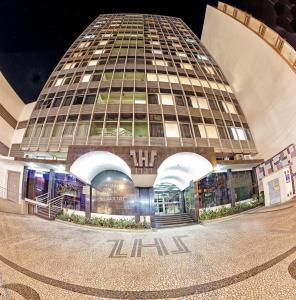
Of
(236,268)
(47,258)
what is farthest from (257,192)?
(47,258)

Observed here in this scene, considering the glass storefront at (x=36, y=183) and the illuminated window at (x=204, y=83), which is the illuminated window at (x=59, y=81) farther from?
the illuminated window at (x=204, y=83)

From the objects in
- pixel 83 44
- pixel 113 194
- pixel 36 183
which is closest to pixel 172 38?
pixel 83 44

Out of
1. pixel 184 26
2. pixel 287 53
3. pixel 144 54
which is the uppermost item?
pixel 184 26

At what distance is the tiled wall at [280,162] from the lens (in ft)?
48.0

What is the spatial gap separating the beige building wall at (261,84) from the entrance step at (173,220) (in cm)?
954

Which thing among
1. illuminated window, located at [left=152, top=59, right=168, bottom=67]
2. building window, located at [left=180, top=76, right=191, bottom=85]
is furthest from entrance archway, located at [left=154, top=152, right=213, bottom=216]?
illuminated window, located at [left=152, top=59, right=168, bottom=67]

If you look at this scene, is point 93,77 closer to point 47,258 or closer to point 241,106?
point 241,106

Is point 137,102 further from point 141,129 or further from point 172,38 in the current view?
point 172,38

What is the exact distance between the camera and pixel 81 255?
5094 millimetres

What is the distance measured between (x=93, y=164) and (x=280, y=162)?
14992mm

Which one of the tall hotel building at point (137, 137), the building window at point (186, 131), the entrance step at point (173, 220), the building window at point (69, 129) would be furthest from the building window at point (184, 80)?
the entrance step at point (173, 220)

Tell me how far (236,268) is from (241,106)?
21818mm

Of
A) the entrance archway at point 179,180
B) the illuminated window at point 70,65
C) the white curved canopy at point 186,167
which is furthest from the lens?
the illuminated window at point 70,65

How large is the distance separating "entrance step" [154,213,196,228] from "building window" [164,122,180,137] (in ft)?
22.8
